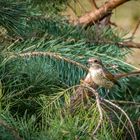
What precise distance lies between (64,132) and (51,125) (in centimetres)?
3

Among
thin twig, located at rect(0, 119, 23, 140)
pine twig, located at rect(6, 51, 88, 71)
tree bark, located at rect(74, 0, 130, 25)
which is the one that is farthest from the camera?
tree bark, located at rect(74, 0, 130, 25)

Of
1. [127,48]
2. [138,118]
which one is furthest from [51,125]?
[127,48]

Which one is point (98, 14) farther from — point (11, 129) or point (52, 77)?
point (11, 129)

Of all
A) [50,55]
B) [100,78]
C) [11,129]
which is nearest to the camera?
[11,129]

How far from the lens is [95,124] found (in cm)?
65

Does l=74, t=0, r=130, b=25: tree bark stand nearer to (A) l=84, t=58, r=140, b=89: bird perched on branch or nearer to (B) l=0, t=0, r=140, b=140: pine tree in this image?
(B) l=0, t=0, r=140, b=140: pine tree

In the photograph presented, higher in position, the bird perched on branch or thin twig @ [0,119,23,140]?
thin twig @ [0,119,23,140]

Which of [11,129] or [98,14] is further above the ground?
[11,129]

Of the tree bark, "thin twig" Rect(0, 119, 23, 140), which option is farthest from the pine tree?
the tree bark

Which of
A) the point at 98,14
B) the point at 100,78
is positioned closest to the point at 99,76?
the point at 100,78

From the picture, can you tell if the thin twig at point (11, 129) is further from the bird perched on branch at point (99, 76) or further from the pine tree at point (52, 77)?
the bird perched on branch at point (99, 76)

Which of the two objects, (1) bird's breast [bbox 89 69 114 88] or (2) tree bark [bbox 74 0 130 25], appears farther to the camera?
(2) tree bark [bbox 74 0 130 25]

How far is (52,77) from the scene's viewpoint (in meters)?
0.81

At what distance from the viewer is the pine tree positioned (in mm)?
643
